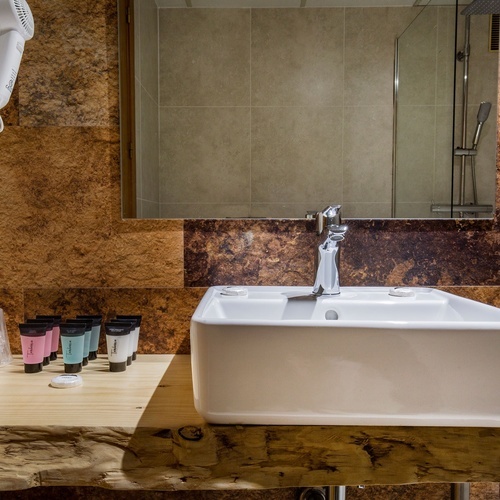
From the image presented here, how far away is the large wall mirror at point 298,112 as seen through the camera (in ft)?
4.02

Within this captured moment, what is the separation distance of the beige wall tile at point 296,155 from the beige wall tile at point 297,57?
4 centimetres

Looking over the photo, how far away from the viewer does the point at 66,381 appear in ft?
3.18

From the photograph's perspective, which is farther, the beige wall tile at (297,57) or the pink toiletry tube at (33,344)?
the beige wall tile at (297,57)

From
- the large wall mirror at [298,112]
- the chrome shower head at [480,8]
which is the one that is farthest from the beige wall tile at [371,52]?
the chrome shower head at [480,8]

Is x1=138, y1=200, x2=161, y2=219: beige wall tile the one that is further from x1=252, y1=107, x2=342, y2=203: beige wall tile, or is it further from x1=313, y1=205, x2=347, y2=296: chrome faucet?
x1=313, y1=205, x2=347, y2=296: chrome faucet

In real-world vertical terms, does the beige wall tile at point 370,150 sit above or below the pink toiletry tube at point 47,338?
above

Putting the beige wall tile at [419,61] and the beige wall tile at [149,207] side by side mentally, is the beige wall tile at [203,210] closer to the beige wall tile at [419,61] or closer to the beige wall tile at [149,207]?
the beige wall tile at [149,207]

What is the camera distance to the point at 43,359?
1089 millimetres

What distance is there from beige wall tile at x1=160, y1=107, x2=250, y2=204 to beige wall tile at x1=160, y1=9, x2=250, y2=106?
34 mm

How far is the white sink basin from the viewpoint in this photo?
73 centimetres

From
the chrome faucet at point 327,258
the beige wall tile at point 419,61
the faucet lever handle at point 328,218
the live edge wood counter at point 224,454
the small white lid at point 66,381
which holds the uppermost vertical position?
the beige wall tile at point 419,61

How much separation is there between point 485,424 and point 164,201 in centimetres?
88

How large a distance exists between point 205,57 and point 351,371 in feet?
2.93

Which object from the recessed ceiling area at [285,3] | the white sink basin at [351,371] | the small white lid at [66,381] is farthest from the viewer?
the recessed ceiling area at [285,3]
